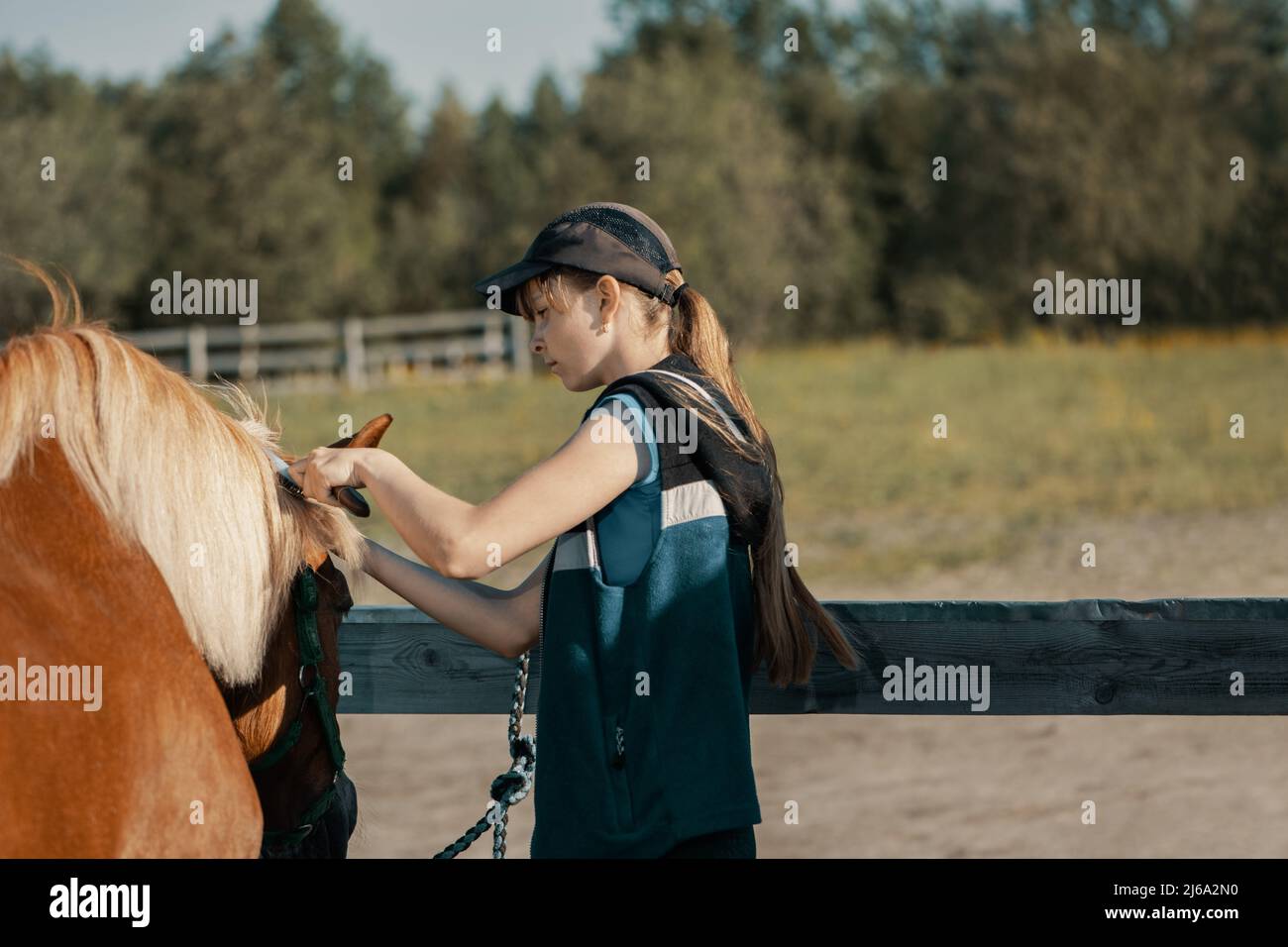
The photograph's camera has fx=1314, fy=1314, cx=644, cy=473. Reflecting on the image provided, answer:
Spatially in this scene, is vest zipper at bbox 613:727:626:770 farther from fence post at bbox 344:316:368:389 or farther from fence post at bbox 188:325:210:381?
fence post at bbox 188:325:210:381

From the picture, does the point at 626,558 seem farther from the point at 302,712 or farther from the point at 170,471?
the point at 170,471

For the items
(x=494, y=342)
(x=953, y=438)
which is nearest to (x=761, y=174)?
(x=494, y=342)

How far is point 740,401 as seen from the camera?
220cm

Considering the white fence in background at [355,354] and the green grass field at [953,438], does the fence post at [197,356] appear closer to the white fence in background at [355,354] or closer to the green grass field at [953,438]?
the white fence in background at [355,354]

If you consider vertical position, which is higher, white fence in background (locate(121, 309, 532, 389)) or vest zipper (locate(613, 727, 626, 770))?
white fence in background (locate(121, 309, 532, 389))

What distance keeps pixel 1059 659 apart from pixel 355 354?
26.8 meters

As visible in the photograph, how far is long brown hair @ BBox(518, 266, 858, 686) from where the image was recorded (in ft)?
6.98

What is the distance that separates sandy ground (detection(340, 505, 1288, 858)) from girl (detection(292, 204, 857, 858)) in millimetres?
2322

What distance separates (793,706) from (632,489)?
969 millimetres

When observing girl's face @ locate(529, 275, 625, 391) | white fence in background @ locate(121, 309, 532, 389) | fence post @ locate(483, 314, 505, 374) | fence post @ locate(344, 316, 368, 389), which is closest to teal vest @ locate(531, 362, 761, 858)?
girl's face @ locate(529, 275, 625, 391)

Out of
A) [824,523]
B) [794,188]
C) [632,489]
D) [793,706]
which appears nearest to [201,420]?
[632,489]
